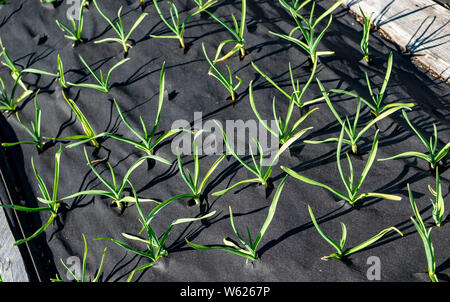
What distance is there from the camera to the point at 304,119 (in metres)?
1.57

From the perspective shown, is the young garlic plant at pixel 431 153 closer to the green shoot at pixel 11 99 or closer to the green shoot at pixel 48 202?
the green shoot at pixel 48 202

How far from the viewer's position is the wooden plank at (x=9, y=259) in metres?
1.40

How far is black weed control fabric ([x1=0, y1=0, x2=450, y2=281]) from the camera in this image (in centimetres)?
131

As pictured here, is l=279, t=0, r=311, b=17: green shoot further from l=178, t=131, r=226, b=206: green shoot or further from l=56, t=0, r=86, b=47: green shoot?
l=56, t=0, r=86, b=47: green shoot

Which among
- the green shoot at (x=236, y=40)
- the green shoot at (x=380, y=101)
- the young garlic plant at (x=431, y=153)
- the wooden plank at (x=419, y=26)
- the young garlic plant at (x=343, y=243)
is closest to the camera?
the young garlic plant at (x=343, y=243)

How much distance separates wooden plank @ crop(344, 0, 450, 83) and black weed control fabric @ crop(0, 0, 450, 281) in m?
0.06

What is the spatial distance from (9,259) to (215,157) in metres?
0.70

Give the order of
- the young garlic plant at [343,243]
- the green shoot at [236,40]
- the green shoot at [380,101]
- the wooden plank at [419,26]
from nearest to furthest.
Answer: the young garlic plant at [343,243] < the green shoot at [380,101] < the green shoot at [236,40] < the wooden plank at [419,26]

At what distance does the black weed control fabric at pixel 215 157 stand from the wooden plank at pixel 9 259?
0.16ft

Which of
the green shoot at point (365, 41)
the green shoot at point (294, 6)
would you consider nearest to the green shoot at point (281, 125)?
the green shoot at point (365, 41)

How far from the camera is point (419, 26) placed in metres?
1.86
